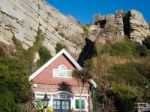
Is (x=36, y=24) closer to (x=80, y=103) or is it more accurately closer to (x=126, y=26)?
(x=126, y=26)

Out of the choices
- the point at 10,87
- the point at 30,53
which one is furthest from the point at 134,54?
the point at 10,87

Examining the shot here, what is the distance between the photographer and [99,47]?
4978 cm

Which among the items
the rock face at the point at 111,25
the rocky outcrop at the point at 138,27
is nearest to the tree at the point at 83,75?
the rock face at the point at 111,25

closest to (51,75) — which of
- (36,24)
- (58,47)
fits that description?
(36,24)

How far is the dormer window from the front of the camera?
108 feet

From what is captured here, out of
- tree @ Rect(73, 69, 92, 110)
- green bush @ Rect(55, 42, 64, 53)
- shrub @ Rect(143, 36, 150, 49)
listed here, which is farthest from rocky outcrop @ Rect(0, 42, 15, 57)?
shrub @ Rect(143, 36, 150, 49)

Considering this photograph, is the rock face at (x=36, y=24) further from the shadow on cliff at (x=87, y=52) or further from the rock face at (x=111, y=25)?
the rock face at (x=111, y=25)

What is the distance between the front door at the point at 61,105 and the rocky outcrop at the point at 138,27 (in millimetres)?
23930

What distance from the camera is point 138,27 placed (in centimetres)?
5572

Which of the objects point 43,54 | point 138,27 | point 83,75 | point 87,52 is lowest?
point 83,75

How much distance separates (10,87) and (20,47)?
45.5ft

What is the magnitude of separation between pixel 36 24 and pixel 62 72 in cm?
1562

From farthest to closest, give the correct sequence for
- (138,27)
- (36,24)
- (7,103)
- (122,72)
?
(138,27)
(36,24)
(122,72)
(7,103)

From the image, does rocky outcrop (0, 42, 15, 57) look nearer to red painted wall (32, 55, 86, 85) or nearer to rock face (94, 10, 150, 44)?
red painted wall (32, 55, 86, 85)
